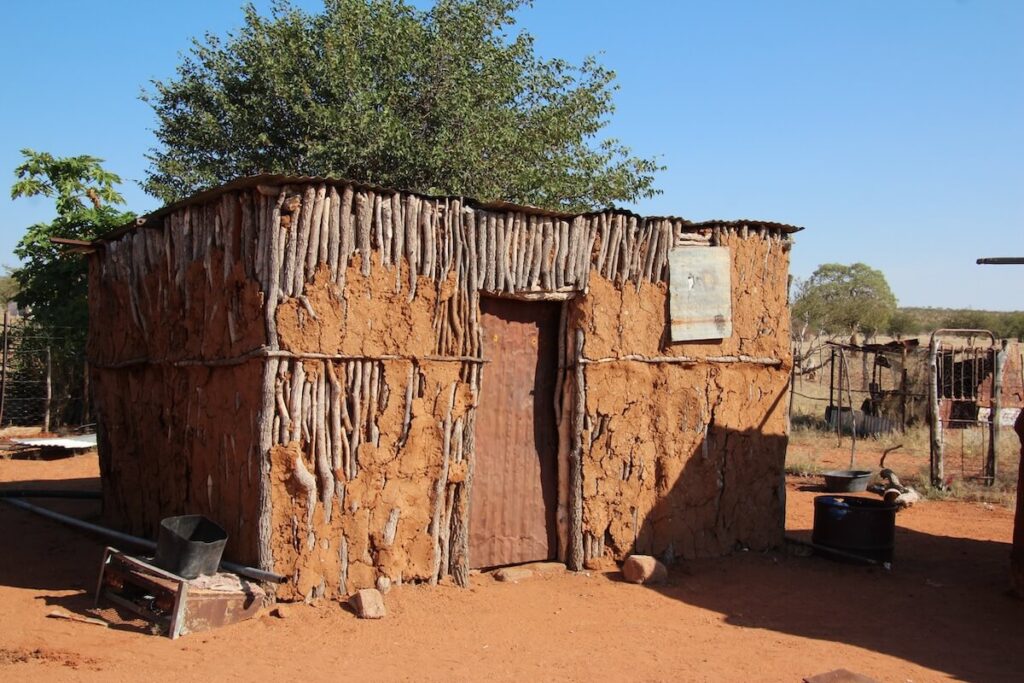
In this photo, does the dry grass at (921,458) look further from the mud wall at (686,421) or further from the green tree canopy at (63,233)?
the green tree canopy at (63,233)

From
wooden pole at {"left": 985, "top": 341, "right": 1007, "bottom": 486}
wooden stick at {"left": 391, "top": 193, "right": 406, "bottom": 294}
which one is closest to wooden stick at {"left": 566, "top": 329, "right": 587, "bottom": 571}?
wooden stick at {"left": 391, "top": 193, "right": 406, "bottom": 294}

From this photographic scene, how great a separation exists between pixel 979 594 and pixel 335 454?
17.8ft

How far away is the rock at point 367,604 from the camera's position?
604cm

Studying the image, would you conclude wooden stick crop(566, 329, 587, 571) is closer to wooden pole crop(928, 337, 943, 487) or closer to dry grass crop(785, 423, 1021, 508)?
wooden pole crop(928, 337, 943, 487)

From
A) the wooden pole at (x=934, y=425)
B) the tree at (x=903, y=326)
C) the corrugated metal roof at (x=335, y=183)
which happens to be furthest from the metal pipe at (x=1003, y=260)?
the tree at (x=903, y=326)

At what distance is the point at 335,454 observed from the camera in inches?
248

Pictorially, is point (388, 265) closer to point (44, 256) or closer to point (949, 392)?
point (44, 256)

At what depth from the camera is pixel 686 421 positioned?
797 cm

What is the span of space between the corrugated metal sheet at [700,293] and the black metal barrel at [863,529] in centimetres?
196

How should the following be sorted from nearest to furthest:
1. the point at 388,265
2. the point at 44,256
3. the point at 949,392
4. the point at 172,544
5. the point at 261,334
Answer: the point at 172,544, the point at 261,334, the point at 388,265, the point at 44,256, the point at 949,392

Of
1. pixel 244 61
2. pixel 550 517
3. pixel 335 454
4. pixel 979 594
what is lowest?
pixel 979 594

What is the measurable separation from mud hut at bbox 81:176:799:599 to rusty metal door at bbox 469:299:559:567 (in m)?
0.02

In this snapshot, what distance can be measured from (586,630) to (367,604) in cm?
151

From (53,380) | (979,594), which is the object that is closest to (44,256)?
(53,380)
